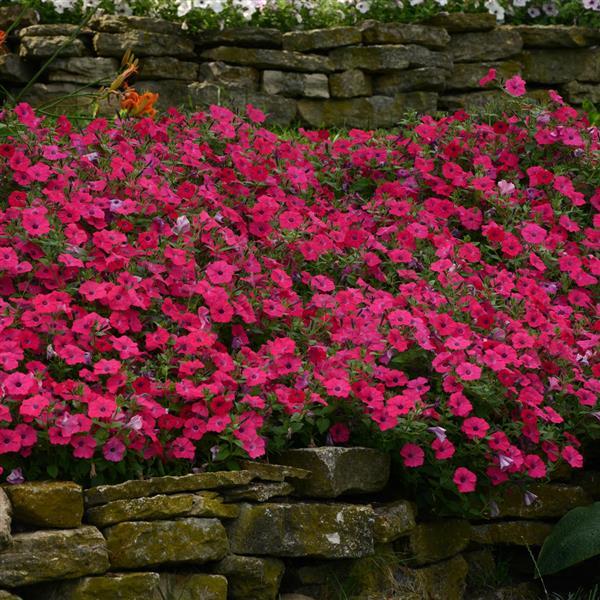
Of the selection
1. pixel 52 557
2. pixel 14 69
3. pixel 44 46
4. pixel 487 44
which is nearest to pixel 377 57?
pixel 487 44

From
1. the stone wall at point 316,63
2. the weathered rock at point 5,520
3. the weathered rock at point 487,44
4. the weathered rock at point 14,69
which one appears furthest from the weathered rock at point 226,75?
the weathered rock at point 5,520

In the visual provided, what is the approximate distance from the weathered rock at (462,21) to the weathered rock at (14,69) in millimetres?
2823

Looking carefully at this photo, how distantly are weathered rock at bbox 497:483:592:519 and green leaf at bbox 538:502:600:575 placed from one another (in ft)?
0.65

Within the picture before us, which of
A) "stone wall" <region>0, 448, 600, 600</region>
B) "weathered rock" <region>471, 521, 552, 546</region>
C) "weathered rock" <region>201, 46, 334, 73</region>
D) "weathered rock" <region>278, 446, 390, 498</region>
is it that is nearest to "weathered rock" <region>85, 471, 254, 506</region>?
"stone wall" <region>0, 448, 600, 600</region>

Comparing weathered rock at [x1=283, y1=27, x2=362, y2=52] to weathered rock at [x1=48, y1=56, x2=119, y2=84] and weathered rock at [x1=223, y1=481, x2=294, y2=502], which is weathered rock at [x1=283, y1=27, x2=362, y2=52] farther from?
weathered rock at [x1=223, y1=481, x2=294, y2=502]

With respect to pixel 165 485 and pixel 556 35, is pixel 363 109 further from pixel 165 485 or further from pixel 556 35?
pixel 165 485

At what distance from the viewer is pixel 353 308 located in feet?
12.3

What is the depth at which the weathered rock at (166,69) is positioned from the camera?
23.8 feet

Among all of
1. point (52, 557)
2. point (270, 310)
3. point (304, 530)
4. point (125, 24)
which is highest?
point (125, 24)

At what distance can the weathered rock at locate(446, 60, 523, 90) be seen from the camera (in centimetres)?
779

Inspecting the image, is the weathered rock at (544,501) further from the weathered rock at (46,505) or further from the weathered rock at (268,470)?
the weathered rock at (46,505)

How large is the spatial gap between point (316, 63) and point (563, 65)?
1.92 metres

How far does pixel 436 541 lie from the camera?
349cm

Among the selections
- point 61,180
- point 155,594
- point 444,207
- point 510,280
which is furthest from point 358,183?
point 155,594
